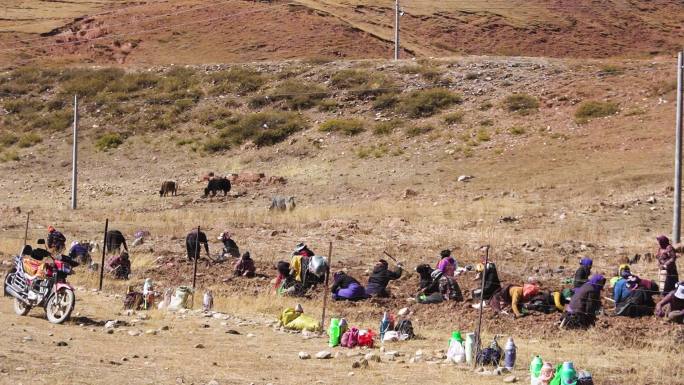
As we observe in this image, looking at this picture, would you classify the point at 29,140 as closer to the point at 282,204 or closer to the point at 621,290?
the point at 282,204

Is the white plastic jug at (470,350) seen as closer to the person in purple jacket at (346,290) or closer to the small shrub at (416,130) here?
the person in purple jacket at (346,290)

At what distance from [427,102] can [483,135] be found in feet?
22.6

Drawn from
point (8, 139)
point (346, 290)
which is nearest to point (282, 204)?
point (346, 290)

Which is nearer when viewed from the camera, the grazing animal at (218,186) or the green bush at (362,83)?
the grazing animal at (218,186)

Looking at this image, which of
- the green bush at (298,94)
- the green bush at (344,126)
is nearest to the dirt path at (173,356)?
the green bush at (344,126)

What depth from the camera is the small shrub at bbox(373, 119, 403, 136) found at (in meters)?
50.2

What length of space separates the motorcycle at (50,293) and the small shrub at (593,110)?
33.8 meters

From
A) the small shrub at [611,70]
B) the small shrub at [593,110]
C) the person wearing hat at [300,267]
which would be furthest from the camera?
the small shrub at [611,70]

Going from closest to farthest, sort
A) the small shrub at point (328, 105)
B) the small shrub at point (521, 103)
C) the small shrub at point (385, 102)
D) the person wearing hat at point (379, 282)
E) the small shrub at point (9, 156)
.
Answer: the person wearing hat at point (379, 282)
the small shrub at point (521, 103)
the small shrub at point (9, 156)
the small shrub at point (385, 102)
the small shrub at point (328, 105)

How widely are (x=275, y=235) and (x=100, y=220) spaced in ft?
29.2

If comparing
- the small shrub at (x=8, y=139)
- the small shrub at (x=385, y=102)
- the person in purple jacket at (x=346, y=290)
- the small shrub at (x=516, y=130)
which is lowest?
the small shrub at (x=8, y=139)

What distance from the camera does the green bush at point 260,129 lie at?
5172cm

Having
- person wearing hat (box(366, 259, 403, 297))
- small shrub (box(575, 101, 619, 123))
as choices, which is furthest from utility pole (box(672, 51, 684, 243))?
small shrub (box(575, 101, 619, 123))

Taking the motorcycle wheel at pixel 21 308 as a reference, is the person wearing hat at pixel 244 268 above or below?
below
